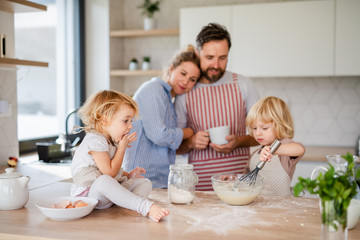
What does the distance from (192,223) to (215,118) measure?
1.04 meters

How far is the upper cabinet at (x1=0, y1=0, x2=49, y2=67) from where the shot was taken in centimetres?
214

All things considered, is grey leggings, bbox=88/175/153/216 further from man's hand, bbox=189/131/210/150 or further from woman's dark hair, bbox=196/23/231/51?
woman's dark hair, bbox=196/23/231/51

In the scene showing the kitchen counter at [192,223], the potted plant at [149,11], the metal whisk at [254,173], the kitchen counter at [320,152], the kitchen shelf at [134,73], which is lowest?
the kitchen counter at [320,152]

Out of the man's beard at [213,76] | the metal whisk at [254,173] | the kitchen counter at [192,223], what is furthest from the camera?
the man's beard at [213,76]

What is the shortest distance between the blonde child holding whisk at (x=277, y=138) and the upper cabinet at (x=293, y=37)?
1229 mm

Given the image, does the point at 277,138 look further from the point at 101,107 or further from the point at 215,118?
the point at 101,107

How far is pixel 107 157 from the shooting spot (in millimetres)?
1406

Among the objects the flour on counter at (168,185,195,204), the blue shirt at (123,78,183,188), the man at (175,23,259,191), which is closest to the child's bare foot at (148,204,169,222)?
the flour on counter at (168,185,195,204)

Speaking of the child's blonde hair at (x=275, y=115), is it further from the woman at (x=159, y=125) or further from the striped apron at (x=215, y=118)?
the woman at (x=159, y=125)

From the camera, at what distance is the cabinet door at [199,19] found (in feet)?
10.5

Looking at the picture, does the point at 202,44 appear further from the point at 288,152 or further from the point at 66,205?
the point at 66,205

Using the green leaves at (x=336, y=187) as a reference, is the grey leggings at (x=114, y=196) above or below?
below

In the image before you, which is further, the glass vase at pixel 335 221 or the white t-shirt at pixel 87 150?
the white t-shirt at pixel 87 150

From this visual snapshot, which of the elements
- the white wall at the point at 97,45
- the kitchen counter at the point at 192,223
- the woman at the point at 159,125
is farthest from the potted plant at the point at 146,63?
the kitchen counter at the point at 192,223
